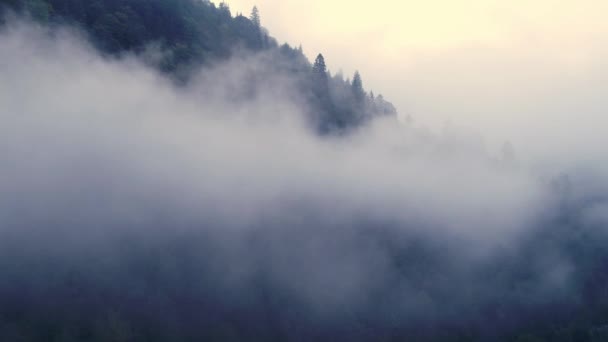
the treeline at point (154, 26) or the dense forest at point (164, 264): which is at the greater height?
the treeline at point (154, 26)

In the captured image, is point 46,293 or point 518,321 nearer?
point 46,293

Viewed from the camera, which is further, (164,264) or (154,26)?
(154,26)

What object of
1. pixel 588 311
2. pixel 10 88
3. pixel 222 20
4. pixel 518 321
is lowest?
pixel 10 88

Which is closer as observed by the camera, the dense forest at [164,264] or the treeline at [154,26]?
the dense forest at [164,264]

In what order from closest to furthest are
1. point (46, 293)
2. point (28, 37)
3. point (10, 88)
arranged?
point (46, 293) < point (28, 37) < point (10, 88)

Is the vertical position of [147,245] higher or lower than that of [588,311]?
lower

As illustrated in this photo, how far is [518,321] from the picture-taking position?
194250mm

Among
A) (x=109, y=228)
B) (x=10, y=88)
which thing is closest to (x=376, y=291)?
(x=109, y=228)

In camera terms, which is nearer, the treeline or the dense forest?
the dense forest

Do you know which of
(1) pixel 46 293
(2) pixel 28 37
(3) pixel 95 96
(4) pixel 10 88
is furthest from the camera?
(3) pixel 95 96

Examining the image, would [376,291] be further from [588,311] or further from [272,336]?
[588,311]

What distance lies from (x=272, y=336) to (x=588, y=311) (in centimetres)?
11059

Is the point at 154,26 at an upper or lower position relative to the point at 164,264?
upper

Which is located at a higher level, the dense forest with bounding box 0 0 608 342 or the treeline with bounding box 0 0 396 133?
the treeline with bounding box 0 0 396 133
